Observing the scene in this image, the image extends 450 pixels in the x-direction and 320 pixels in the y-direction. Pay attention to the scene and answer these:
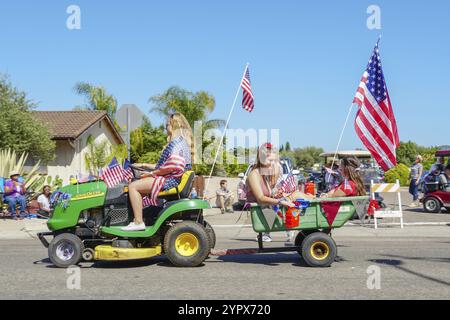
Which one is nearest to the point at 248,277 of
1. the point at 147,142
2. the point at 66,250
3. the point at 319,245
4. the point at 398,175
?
the point at 319,245

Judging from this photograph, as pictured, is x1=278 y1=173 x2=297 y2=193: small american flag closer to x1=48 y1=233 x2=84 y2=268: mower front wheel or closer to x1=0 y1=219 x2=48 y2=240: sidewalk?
x1=48 y1=233 x2=84 y2=268: mower front wheel

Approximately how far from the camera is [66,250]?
7.61 metres

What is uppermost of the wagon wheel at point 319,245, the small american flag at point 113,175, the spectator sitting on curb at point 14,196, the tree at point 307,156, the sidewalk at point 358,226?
the tree at point 307,156

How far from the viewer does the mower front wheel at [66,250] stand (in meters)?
7.53

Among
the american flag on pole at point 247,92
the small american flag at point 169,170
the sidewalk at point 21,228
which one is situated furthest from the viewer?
the american flag on pole at point 247,92

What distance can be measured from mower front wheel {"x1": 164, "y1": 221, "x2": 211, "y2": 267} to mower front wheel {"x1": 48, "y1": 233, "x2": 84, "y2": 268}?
1182 millimetres

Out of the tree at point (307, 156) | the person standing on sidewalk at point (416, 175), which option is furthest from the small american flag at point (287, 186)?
the tree at point (307, 156)

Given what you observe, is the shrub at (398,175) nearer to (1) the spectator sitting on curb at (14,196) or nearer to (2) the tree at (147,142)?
(2) the tree at (147,142)

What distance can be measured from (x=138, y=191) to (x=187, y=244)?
98 cm

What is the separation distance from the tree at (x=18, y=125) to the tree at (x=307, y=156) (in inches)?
2446

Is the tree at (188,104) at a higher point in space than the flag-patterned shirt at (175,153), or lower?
higher

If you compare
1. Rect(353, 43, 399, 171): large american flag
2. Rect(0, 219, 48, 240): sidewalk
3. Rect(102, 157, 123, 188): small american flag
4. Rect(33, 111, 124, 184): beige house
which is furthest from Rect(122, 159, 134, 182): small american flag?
Rect(33, 111, 124, 184): beige house

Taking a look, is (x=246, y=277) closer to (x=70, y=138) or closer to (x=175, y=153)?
(x=175, y=153)
